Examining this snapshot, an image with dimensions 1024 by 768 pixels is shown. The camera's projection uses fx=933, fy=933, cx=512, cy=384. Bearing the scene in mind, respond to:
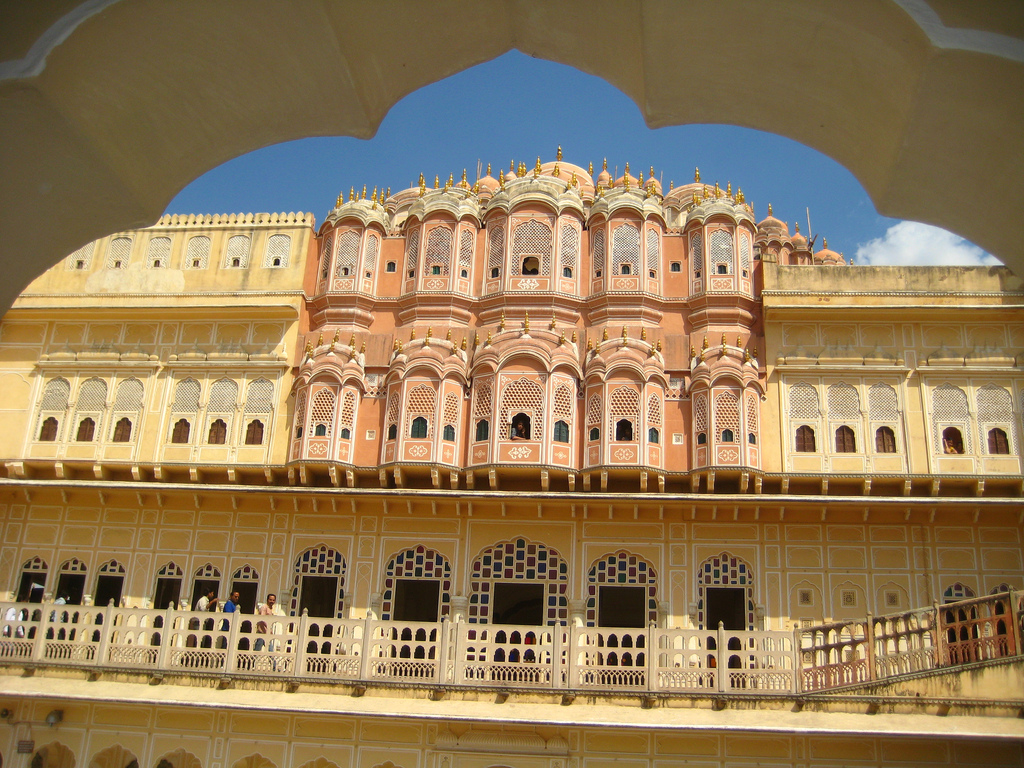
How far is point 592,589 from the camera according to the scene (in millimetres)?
16844

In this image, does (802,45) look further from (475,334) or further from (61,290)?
(61,290)

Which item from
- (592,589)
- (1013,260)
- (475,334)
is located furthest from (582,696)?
(1013,260)

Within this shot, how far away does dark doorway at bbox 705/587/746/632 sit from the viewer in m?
16.9

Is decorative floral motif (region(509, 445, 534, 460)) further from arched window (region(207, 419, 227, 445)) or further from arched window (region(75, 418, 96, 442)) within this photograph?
arched window (region(75, 418, 96, 442))

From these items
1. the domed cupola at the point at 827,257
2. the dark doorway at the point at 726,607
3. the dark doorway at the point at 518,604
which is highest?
the domed cupola at the point at 827,257

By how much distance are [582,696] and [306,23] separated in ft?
39.9

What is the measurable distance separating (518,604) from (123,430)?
9.88 meters

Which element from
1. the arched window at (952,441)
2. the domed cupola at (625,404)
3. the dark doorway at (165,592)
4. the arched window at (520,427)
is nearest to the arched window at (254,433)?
the dark doorway at (165,592)

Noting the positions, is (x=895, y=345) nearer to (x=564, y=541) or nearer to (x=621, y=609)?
(x=564, y=541)

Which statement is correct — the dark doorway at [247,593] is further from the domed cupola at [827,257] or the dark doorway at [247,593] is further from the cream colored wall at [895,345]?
the domed cupola at [827,257]

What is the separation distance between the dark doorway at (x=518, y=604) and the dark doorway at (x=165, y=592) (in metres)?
6.58

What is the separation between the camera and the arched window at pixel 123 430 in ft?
61.5

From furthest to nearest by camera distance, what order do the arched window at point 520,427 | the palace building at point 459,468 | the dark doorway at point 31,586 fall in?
the dark doorway at point 31,586
the arched window at point 520,427
the palace building at point 459,468

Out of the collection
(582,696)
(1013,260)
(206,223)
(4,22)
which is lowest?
(582,696)
